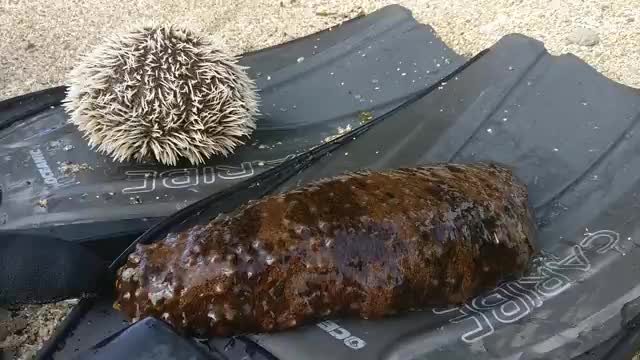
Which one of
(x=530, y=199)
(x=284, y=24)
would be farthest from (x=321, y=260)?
(x=284, y=24)

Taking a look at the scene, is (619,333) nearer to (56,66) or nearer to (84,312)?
(84,312)

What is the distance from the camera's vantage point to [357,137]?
2.86m

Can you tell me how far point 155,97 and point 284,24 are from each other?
66.5 inches

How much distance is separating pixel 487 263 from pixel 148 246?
102 centimetres

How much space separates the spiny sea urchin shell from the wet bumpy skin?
0.64 m

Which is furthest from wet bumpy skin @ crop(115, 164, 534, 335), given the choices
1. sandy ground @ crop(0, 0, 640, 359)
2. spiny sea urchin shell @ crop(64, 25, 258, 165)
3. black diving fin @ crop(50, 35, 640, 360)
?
sandy ground @ crop(0, 0, 640, 359)

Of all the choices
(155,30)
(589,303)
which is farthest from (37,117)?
(589,303)

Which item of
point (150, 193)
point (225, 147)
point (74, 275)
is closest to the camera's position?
point (74, 275)

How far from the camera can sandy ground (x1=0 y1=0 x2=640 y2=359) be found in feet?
12.3

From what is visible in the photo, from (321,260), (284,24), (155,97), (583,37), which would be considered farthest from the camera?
(284,24)

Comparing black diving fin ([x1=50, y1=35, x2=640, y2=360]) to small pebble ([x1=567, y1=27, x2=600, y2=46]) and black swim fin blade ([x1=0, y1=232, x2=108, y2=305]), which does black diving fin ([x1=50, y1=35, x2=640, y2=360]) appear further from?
small pebble ([x1=567, y1=27, x2=600, y2=46])

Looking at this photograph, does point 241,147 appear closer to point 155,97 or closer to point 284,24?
point 155,97

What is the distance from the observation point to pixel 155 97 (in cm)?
257

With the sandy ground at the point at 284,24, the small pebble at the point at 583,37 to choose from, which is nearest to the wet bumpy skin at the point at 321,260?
the sandy ground at the point at 284,24
